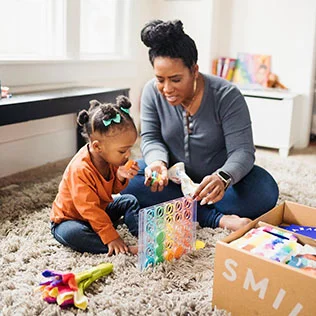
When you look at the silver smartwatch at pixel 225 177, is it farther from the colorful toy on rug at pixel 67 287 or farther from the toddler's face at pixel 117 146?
the colorful toy on rug at pixel 67 287

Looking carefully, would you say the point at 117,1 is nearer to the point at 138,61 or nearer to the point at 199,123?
the point at 138,61

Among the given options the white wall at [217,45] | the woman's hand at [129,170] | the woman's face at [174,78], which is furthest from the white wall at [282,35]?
the woman's hand at [129,170]

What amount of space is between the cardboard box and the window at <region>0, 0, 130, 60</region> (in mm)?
1662

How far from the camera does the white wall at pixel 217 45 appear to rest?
100 inches

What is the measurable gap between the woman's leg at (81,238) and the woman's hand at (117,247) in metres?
0.02

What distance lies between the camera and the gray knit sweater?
1508 millimetres

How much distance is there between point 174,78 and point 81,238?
0.56m

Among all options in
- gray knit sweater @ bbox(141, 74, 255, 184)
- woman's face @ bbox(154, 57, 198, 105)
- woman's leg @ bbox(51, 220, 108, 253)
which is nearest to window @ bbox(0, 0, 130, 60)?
gray knit sweater @ bbox(141, 74, 255, 184)

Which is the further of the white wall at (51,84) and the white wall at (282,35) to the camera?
the white wall at (282,35)

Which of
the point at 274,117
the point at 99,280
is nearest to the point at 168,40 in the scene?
the point at 99,280

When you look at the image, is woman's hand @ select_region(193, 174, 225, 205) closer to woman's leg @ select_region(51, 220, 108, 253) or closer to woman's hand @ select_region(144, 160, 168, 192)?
woman's hand @ select_region(144, 160, 168, 192)

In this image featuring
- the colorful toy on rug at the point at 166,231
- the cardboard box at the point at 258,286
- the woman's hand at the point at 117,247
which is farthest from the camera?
the woman's hand at the point at 117,247

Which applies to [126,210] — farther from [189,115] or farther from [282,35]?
[282,35]

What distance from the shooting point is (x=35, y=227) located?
1.46 metres
